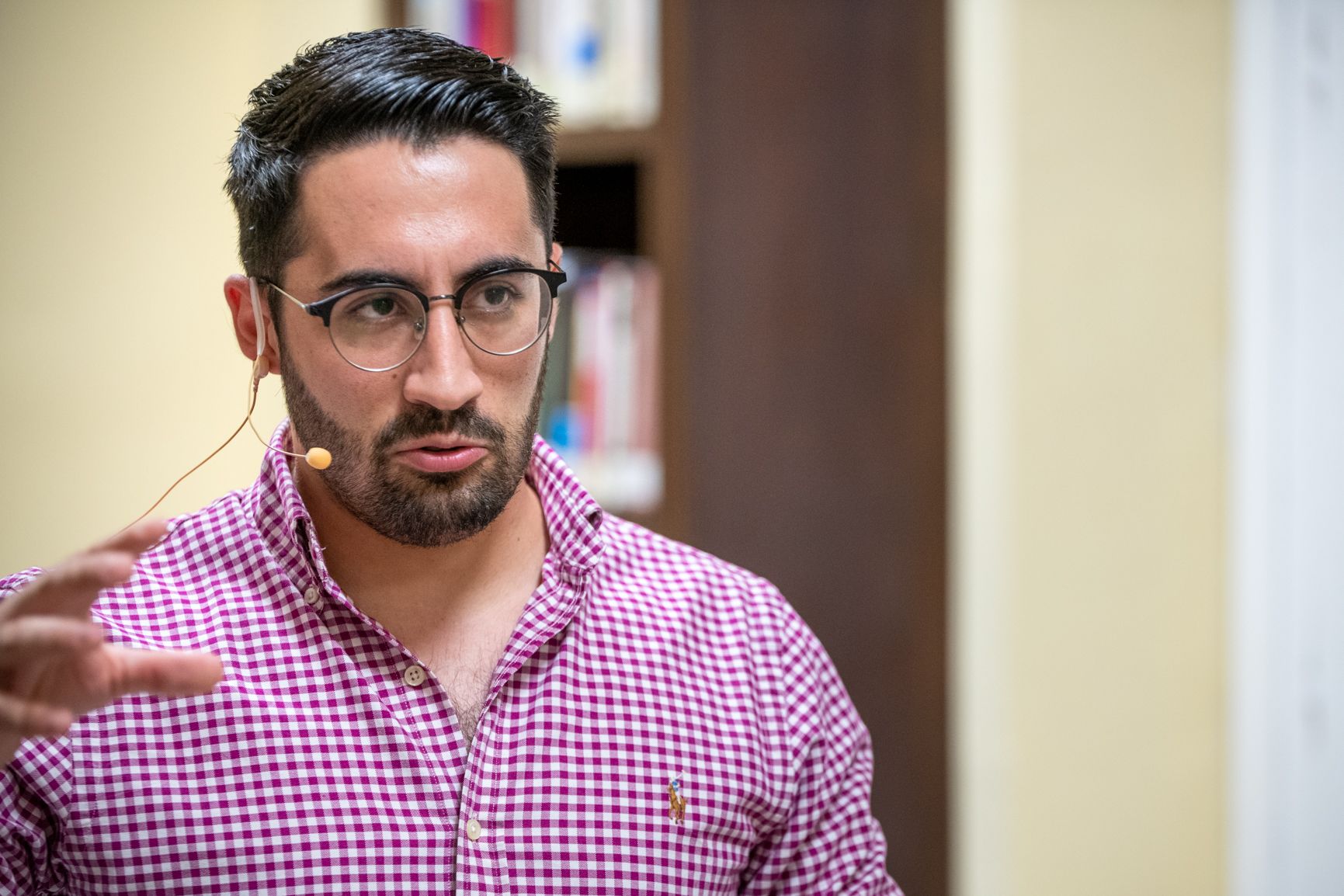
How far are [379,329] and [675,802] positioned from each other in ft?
1.45

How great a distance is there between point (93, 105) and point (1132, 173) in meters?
1.50

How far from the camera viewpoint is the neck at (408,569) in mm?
999

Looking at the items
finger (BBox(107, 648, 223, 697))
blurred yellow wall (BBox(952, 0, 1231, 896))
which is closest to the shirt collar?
finger (BBox(107, 648, 223, 697))

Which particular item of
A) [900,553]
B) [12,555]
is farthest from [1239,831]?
[12,555]

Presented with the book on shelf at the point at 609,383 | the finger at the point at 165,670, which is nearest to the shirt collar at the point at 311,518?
the finger at the point at 165,670

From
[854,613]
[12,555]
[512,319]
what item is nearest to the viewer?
[512,319]

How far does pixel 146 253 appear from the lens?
5.69 feet

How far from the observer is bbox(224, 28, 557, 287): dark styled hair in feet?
3.14

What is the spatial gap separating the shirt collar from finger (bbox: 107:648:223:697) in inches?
9.9

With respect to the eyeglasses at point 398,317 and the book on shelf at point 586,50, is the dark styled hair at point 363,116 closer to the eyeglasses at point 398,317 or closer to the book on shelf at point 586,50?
the eyeglasses at point 398,317

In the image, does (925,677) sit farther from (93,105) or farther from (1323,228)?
(93,105)

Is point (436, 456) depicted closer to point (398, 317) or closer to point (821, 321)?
point (398, 317)

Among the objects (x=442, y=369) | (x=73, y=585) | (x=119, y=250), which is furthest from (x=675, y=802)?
(x=119, y=250)

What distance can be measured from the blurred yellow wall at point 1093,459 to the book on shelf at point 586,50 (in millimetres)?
489
